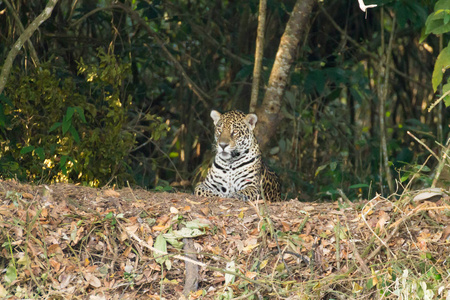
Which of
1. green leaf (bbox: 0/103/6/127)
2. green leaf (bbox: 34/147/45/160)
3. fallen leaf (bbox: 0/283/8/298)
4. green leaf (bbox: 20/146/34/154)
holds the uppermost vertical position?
green leaf (bbox: 0/103/6/127)

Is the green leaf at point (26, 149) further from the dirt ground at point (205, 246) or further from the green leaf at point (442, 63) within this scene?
the green leaf at point (442, 63)

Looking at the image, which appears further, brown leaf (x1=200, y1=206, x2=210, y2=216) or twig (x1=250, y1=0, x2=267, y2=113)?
twig (x1=250, y1=0, x2=267, y2=113)

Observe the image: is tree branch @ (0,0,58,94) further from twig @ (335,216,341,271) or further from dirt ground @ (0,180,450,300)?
twig @ (335,216,341,271)

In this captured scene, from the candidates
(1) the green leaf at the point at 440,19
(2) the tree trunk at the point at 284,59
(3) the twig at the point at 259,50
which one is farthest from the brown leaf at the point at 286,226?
(3) the twig at the point at 259,50

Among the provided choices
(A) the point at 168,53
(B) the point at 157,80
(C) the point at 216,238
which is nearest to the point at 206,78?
(B) the point at 157,80

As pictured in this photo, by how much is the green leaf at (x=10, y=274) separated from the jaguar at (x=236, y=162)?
2870 mm

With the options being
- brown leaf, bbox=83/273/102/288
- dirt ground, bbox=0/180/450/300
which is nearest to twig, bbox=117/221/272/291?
dirt ground, bbox=0/180/450/300

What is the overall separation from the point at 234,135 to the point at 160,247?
8.42 ft

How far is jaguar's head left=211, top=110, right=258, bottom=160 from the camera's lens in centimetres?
729

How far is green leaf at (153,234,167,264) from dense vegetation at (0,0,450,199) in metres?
2.68

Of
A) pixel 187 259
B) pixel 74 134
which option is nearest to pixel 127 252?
pixel 187 259

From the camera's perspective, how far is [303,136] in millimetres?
10281

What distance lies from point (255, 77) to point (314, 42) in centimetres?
290

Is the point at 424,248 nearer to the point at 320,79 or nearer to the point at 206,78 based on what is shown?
the point at 320,79
